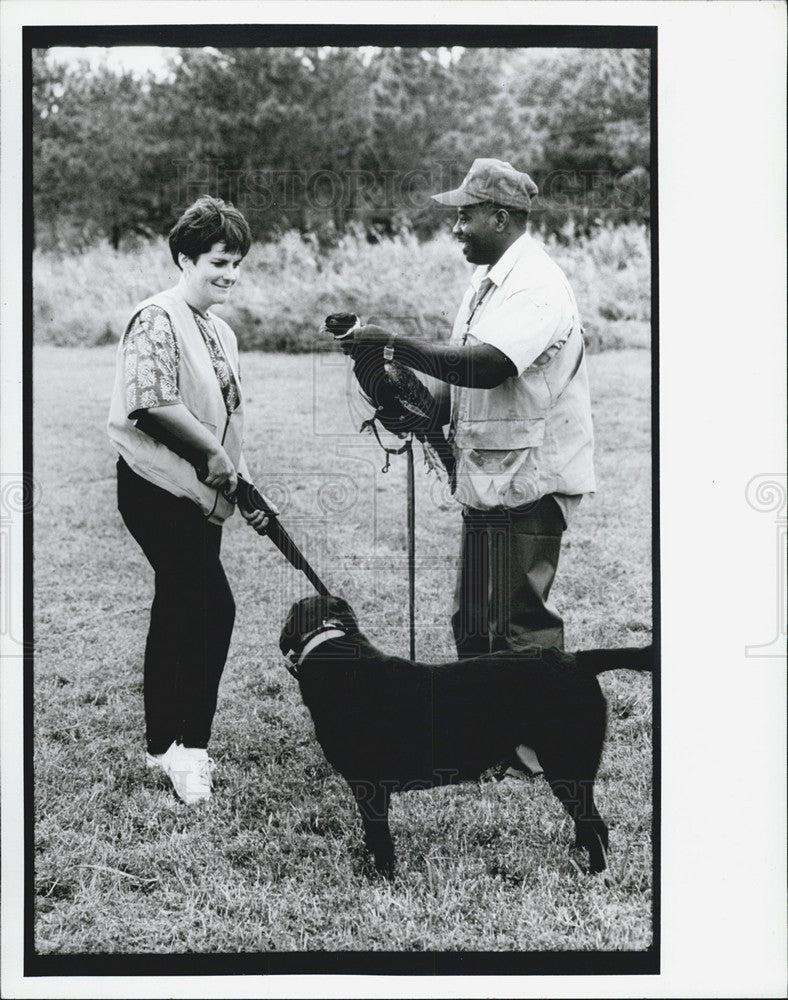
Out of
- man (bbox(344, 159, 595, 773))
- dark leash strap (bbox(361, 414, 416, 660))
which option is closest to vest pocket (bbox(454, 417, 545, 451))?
man (bbox(344, 159, 595, 773))

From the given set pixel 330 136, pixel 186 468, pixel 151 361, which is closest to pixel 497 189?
pixel 330 136

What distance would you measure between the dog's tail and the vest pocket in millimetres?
699

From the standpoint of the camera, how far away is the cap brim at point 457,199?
11.0ft

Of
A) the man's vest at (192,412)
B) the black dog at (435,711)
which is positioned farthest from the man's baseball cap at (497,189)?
the black dog at (435,711)

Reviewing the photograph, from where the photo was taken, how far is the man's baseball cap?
3334 millimetres

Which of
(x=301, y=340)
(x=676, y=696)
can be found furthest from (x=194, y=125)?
(x=676, y=696)

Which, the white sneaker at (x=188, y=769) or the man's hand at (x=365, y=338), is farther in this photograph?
the white sneaker at (x=188, y=769)

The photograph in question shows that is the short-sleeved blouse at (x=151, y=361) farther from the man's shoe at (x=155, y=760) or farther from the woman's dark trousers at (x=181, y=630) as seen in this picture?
the man's shoe at (x=155, y=760)

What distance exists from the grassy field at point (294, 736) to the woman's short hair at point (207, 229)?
0.38 metres

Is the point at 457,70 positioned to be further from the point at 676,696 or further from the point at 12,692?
the point at 12,692

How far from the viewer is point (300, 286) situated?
11.5 feet

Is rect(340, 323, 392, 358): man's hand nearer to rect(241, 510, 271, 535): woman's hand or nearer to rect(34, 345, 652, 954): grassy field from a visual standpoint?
rect(34, 345, 652, 954): grassy field

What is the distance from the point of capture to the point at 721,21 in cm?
332

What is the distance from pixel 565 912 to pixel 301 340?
2078 millimetres
